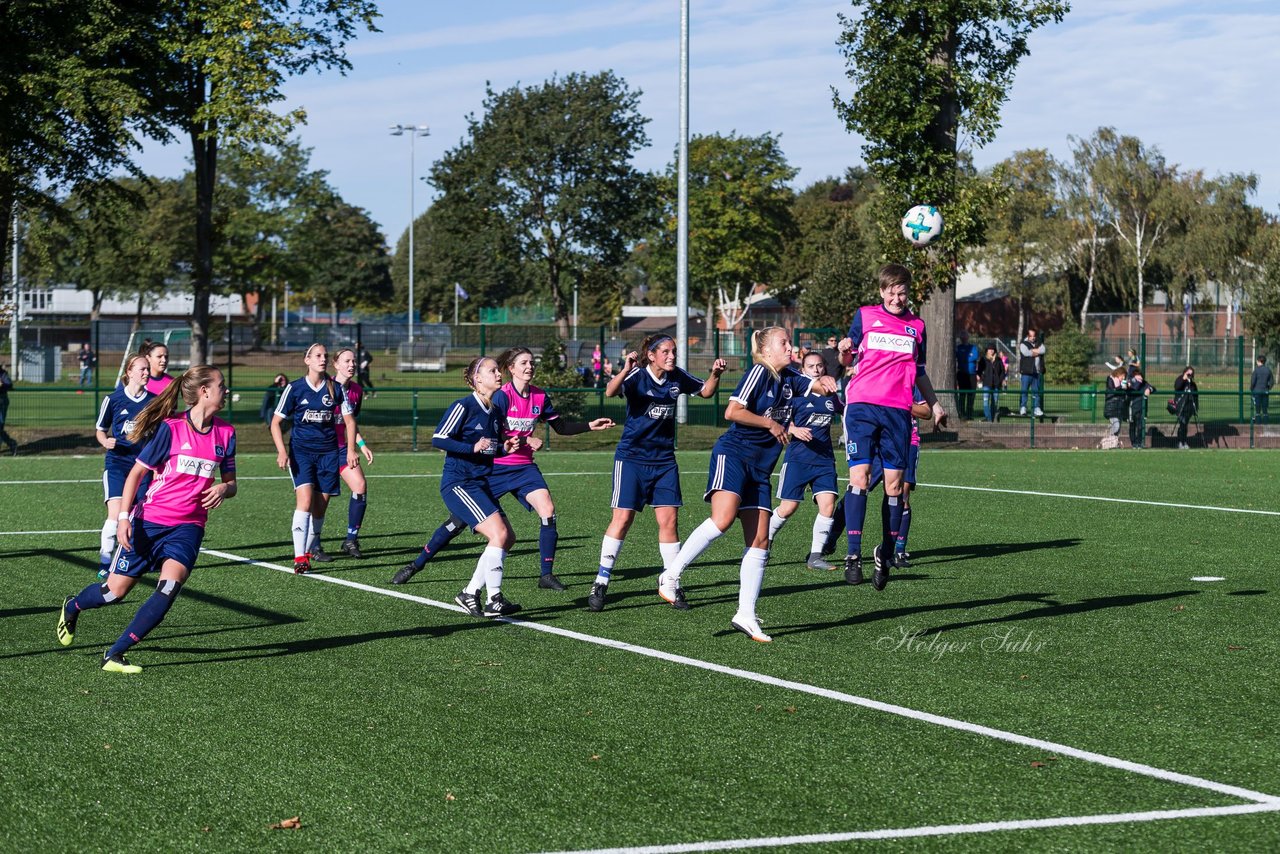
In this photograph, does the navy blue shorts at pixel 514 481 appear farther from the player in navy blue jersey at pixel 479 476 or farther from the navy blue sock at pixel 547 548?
the navy blue sock at pixel 547 548

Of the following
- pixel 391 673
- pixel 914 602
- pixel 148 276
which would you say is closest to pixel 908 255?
pixel 914 602

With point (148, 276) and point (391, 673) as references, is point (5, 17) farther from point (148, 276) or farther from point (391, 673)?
point (148, 276)

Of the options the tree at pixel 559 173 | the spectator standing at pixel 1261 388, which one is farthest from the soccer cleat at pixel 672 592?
the tree at pixel 559 173

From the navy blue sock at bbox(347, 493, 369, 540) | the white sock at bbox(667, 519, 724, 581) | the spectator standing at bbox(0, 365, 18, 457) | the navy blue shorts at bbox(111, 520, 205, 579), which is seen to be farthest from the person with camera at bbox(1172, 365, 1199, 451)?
the navy blue shorts at bbox(111, 520, 205, 579)

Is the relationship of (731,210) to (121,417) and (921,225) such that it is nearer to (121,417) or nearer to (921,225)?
(921,225)

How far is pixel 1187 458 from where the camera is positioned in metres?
25.9

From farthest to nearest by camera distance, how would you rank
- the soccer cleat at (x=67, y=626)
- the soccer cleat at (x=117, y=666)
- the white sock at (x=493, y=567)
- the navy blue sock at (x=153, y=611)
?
the white sock at (x=493, y=567) → the soccer cleat at (x=67, y=626) → the soccer cleat at (x=117, y=666) → the navy blue sock at (x=153, y=611)

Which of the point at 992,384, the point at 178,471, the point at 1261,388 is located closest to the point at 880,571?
the point at 178,471

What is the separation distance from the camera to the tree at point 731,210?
81250mm

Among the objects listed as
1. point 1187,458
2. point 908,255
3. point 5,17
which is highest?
point 5,17

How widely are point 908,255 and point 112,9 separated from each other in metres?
16.9

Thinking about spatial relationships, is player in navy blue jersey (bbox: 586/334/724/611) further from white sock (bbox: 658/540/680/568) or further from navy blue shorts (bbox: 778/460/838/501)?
navy blue shorts (bbox: 778/460/838/501)

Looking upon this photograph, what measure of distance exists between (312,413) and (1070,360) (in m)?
39.6

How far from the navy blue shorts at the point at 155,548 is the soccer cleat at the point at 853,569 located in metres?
5.23
